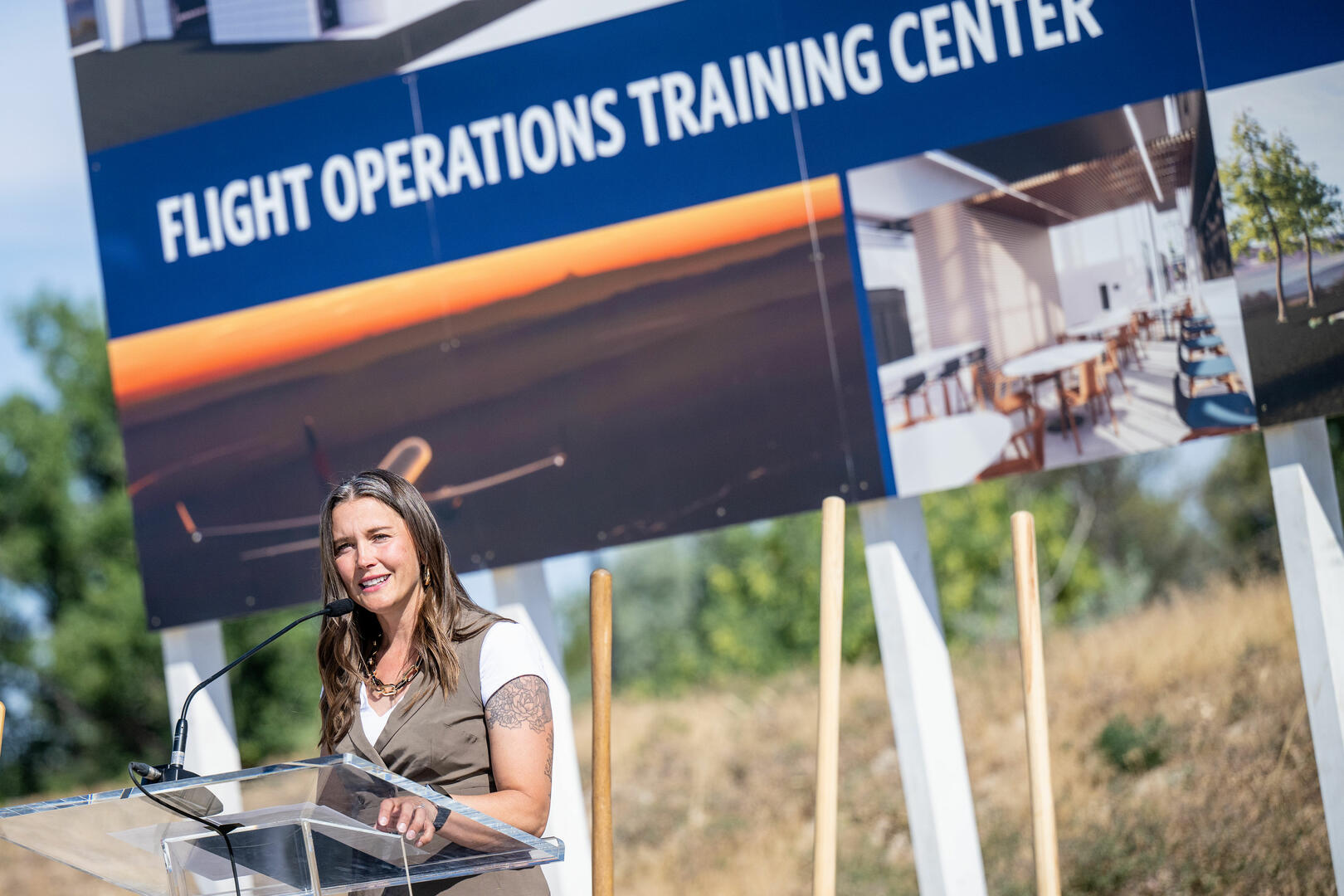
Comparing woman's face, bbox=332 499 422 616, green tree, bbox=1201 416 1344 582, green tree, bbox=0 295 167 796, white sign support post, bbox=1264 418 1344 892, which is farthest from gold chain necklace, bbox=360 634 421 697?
green tree, bbox=0 295 167 796

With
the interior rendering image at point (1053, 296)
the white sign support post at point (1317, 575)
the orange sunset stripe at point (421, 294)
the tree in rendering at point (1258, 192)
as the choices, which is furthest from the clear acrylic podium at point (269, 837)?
the tree in rendering at point (1258, 192)

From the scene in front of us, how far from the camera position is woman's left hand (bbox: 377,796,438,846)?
5.74 ft

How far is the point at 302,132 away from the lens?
3816 millimetres

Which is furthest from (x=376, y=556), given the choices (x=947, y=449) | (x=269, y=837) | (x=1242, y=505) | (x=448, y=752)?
(x=1242, y=505)

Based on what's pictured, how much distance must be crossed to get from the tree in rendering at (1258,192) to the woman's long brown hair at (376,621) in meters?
2.06

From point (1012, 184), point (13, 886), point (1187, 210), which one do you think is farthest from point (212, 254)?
point (13, 886)

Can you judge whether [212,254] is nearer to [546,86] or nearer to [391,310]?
[391,310]

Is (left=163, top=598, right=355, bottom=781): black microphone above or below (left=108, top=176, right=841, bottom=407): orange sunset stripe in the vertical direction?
below

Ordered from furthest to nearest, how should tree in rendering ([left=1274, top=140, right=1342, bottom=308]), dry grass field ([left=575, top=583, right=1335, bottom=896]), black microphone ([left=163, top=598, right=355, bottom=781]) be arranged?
dry grass field ([left=575, top=583, right=1335, bottom=896])
tree in rendering ([left=1274, top=140, right=1342, bottom=308])
black microphone ([left=163, top=598, right=355, bottom=781])

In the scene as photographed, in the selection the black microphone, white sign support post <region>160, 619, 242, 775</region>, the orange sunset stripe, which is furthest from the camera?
white sign support post <region>160, 619, 242, 775</region>

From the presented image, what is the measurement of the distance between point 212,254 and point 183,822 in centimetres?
245

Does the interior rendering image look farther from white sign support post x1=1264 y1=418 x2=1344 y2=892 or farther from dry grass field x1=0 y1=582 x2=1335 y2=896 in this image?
dry grass field x1=0 y1=582 x2=1335 y2=896

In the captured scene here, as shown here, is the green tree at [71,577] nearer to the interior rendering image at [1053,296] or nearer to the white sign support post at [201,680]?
the white sign support post at [201,680]

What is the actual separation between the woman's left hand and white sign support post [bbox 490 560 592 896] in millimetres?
1820
